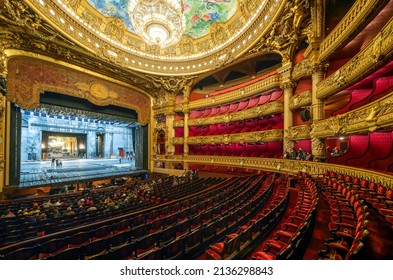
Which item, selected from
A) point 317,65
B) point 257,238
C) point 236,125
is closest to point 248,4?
point 317,65

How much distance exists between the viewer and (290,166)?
6.97 m

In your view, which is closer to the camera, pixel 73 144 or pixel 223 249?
pixel 223 249

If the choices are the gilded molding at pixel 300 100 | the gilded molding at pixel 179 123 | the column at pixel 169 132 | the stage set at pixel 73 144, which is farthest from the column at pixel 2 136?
the gilded molding at pixel 300 100

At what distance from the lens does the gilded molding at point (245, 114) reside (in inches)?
327

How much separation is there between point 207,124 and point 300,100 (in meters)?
5.95

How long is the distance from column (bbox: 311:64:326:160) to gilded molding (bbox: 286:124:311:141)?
0.49 m

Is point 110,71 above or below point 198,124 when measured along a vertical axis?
above

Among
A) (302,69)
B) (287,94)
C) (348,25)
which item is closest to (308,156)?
(287,94)

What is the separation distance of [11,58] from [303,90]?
41.8 ft

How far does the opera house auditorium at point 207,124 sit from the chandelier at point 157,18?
45 mm

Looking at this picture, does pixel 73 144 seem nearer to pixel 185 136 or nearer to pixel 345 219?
pixel 185 136

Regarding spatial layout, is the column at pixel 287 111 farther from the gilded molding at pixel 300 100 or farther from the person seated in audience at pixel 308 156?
the person seated in audience at pixel 308 156

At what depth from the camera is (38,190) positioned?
7660mm
